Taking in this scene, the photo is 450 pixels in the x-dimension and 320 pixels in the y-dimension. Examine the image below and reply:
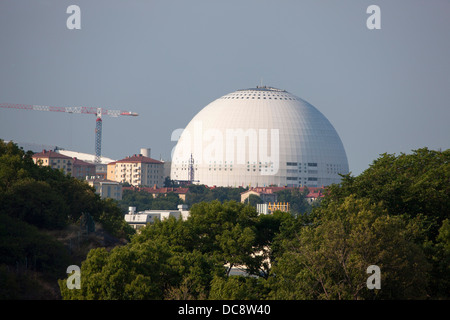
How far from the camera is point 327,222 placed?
34781 millimetres

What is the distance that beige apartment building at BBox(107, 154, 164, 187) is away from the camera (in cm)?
16850

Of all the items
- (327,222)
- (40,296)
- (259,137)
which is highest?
(259,137)

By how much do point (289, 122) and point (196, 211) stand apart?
13959 centimetres

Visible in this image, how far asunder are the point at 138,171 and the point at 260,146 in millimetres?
24469

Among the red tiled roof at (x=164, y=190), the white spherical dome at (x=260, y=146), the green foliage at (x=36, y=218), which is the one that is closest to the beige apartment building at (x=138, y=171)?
the white spherical dome at (x=260, y=146)

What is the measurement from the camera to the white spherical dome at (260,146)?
18162cm

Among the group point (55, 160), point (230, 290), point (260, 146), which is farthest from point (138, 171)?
point (230, 290)

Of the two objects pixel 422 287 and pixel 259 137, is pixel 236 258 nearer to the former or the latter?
pixel 422 287

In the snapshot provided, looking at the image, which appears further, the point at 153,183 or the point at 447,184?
the point at 153,183

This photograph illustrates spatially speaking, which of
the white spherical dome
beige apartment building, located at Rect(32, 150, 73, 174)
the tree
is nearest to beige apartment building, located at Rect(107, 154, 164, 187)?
the white spherical dome

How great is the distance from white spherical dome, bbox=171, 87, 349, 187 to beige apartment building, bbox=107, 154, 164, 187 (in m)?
11.6

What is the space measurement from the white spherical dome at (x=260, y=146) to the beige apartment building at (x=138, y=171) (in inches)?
455

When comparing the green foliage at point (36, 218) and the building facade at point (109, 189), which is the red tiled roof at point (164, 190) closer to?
the building facade at point (109, 189)
